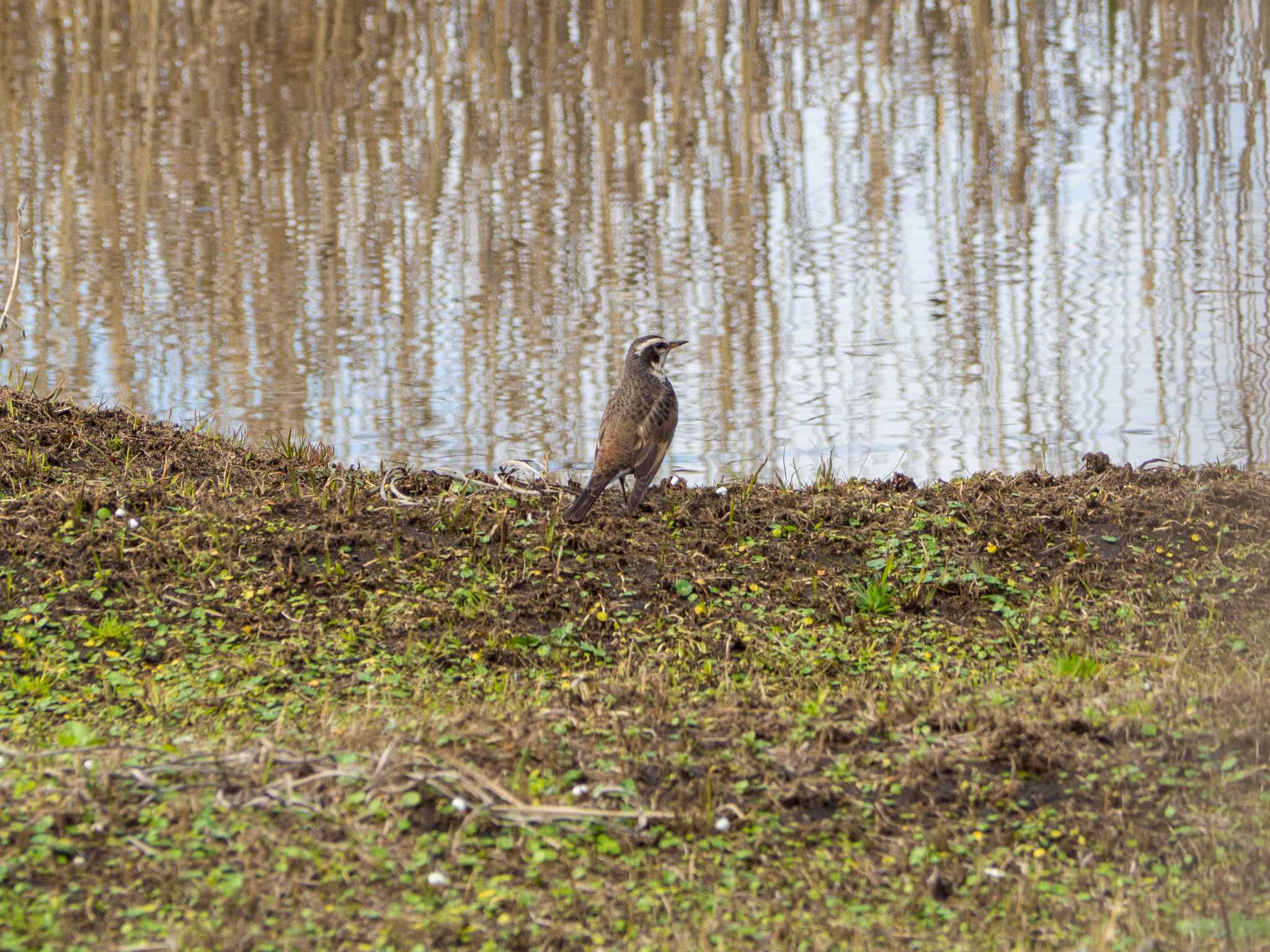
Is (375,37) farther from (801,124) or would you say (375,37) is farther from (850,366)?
(850,366)

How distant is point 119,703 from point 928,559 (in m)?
3.54

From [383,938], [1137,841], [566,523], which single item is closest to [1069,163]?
[566,523]

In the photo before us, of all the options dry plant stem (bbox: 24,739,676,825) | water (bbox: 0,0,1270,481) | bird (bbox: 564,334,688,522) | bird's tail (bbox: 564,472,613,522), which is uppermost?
water (bbox: 0,0,1270,481)

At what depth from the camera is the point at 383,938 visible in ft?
11.7

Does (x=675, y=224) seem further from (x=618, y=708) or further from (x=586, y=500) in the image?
(x=618, y=708)

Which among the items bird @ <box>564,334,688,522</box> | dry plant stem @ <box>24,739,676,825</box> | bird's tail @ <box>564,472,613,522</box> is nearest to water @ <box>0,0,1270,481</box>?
bird @ <box>564,334,688,522</box>

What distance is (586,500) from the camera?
6.75 metres

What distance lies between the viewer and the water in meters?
9.06

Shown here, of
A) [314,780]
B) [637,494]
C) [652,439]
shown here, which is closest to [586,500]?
[637,494]

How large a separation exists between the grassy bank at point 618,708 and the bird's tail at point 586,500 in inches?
3.5

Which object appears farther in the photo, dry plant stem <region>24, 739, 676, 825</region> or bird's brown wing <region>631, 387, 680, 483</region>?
bird's brown wing <region>631, 387, 680, 483</region>

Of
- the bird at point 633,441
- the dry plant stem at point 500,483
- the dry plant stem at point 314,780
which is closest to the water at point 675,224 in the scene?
the dry plant stem at point 500,483

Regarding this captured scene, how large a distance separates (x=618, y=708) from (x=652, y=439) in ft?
7.19

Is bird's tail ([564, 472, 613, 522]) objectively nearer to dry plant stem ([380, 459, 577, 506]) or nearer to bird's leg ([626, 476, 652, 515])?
bird's leg ([626, 476, 652, 515])
